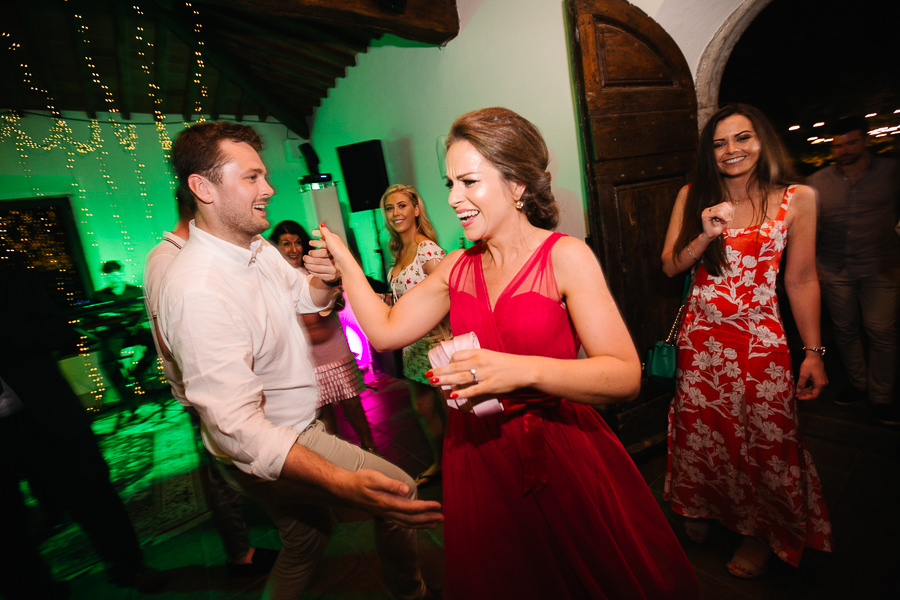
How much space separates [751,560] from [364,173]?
551 cm

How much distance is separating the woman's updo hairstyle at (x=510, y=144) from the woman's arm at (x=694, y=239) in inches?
34.7

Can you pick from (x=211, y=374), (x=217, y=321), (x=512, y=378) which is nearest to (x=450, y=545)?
(x=512, y=378)

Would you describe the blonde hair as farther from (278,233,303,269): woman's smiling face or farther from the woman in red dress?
the woman in red dress

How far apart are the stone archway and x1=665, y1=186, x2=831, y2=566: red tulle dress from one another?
1554 millimetres

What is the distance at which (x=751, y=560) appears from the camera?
6.13 feet

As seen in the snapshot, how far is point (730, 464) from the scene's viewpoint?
6.04ft

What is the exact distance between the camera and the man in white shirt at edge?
1098mm

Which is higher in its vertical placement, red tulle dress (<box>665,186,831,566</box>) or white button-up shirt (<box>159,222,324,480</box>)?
white button-up shirt (<box>159,222,324,480</box>)

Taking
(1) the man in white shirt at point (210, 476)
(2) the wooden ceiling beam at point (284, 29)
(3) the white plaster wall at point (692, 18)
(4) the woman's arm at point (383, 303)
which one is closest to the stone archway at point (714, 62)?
(3) the white plaster wall at point (692, 18)

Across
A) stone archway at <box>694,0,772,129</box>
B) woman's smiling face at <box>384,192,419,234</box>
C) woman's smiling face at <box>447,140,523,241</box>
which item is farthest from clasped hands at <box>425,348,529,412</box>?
stone archway at <box>694,0,772,129</box>

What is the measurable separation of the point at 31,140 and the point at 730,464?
9278 millimetres

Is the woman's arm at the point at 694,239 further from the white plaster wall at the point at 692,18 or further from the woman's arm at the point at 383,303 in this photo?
the white plaster wall at the point at 692,18

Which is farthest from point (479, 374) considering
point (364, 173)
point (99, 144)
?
point (99, 144)

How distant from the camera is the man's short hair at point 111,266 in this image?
598cm
